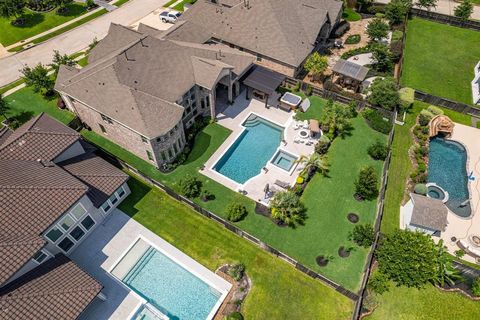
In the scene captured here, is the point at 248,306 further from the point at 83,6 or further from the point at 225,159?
the point at 83,6

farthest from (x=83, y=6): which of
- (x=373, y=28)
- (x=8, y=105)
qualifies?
(x=373, y=28)

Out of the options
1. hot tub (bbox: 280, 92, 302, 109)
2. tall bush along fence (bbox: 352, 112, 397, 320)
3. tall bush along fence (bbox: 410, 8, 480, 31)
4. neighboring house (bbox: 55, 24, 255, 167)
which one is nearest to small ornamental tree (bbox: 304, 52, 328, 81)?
hot tub (bbox: 280, 92, 302, 109)

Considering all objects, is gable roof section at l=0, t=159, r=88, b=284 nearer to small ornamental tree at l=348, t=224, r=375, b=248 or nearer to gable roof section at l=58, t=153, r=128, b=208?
gable roof section at l=58, t=153, r=128, b=208

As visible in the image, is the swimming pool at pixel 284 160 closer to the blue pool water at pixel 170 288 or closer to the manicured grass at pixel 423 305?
the blue pool water at pixel 170 288

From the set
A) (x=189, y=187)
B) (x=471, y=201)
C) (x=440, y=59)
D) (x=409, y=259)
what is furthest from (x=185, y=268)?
(x=440, y=59)

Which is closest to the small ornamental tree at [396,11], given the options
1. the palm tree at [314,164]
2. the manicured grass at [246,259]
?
the palm tree at [314,164]
